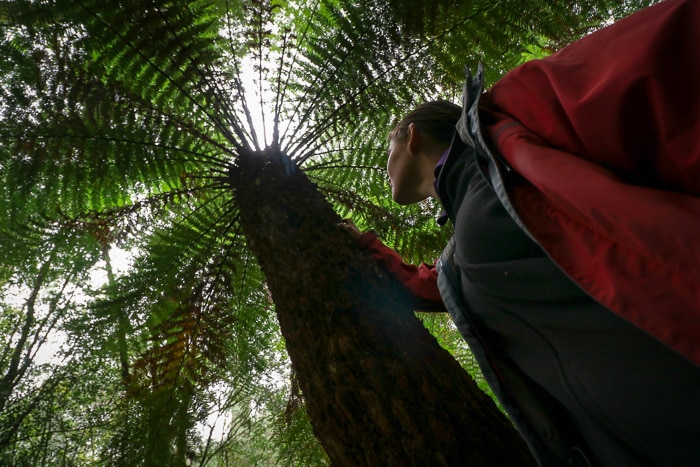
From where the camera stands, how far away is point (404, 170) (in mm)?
1335

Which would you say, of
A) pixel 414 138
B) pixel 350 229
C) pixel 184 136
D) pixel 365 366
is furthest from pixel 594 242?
pixel 184 136

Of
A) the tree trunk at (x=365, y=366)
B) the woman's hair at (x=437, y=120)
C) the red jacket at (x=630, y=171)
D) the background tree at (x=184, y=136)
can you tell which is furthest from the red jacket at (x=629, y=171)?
the background tree at (x=184, y=136)

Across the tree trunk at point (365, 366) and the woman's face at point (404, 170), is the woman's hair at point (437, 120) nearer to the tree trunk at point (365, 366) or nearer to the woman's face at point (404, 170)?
the woman's face at point (404, 170)

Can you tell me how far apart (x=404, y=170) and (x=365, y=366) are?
0.68 m

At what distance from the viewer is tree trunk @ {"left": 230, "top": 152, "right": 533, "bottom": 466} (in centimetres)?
80

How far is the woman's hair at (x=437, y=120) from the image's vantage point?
4.13 feet

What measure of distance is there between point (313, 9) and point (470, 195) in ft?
7.88

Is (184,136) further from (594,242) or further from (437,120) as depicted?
(594,242)

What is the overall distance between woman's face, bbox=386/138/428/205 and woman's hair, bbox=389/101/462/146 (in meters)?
0.08

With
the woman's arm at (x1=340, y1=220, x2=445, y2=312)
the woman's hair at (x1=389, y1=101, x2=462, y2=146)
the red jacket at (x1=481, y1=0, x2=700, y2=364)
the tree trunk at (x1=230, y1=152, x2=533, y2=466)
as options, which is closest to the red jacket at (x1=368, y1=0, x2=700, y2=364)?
the red jacket at (x1=481, y1=0, x2=700, y2=364)

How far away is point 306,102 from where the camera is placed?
2697 mm

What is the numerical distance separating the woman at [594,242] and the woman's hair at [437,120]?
38 centimetres

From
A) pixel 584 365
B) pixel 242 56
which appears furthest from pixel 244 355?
pixel 584 365

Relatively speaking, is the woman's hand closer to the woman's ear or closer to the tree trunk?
the tree trunk
